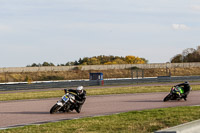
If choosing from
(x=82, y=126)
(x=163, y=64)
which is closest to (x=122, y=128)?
(x=82, y=126)

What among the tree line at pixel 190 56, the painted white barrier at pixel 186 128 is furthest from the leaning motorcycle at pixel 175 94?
the tree line at pixel 190 56

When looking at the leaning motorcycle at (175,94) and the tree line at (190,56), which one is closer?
the leaning motorcycle at (175,94)

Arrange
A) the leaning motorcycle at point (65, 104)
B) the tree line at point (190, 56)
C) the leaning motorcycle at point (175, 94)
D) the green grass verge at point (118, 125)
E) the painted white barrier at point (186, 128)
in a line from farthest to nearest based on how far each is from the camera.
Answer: the tree line at point (190, 56)
the leaning motorcycle at point (175, 94)
the leaning motorcycle at point (65, 104)
the green grass verge at point (118, 125)
the painted white barrier at point (186, 128)

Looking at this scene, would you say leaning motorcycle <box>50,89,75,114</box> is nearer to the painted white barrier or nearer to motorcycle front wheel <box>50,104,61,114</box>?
motorcycle front wheel <box>50,104,61,114</box>

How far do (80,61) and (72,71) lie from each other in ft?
152

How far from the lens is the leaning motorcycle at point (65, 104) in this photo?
14922 mm

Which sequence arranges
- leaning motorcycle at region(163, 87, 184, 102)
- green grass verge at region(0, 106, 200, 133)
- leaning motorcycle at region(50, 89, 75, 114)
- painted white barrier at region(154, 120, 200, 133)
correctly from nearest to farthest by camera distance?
painted white barrier at region(154, 120, 200, 133) → green grass verge at region(0, 106, 200, 133) → leaning motorcycle at region(50, 89, 75, 114) → leaning motorcycle at region(163, 87, 184, 102)

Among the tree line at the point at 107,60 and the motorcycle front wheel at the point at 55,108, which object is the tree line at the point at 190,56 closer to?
the tree line at the point at 107,60

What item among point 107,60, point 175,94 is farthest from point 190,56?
point 175,94

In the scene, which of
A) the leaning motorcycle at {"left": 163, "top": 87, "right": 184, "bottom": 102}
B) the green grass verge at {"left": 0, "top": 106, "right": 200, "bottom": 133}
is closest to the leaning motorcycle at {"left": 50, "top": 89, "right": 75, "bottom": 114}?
the green grass verge at {"left": 0, "top": 106, "right": 200, "bottom": 133}

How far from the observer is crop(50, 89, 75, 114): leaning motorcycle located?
1492 cm

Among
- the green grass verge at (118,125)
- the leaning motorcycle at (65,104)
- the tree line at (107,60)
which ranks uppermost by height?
the tree line at (107,60)

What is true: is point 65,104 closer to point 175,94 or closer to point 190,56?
point 175,94

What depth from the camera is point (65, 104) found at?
14984mm
